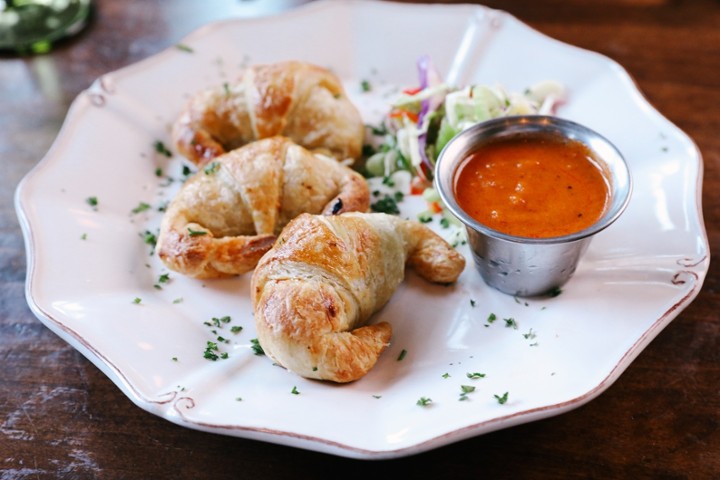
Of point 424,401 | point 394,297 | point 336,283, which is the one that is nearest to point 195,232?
point 336,283

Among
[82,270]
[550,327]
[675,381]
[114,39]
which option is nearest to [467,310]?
[550,327]

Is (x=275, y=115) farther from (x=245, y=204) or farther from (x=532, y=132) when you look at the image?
(x=532, y=132)

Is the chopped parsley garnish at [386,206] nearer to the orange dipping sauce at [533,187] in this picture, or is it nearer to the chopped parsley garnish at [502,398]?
the orange dipping sauce at [533,187]

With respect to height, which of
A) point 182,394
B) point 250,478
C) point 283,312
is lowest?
point 250,478

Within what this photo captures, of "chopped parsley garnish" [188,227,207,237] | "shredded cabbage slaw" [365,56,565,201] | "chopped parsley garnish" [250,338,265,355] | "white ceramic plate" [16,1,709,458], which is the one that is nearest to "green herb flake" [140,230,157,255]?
"white ceramic plate" [16,1,709,458]

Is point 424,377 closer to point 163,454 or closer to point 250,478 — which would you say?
point 250,478

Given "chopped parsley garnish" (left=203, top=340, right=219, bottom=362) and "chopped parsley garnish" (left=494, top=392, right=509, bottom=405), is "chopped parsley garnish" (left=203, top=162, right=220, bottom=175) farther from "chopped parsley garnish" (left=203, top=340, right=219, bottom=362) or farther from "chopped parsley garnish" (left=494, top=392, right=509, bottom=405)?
"chopped parsley garnish" (left=494, top=392, right=509, bottom=405)
